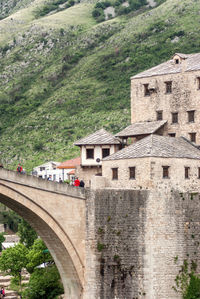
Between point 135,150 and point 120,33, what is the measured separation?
97257 millimetres

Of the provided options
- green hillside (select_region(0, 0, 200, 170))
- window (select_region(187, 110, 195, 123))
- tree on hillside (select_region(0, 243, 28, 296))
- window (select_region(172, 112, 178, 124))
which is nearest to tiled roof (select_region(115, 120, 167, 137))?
window (select_region(172, 112, 178, 124))

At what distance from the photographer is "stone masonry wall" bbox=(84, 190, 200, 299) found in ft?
167

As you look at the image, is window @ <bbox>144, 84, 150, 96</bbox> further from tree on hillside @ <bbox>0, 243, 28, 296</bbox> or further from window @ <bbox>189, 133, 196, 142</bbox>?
tree on hillside @ <bbox>0, 243, 28, 296</bbox>

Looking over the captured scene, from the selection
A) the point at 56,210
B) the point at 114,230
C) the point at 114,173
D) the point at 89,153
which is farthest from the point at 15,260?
the point at 114,230

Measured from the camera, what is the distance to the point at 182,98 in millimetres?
59125

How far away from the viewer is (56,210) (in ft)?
171

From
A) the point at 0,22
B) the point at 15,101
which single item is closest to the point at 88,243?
the point at 15,101

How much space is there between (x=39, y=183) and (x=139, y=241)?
7478mm

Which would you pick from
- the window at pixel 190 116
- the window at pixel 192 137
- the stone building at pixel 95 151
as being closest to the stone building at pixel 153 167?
the window at pixel 192 137

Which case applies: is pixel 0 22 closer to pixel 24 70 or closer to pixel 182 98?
pixel 24 70

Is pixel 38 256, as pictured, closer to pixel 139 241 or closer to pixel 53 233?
pixel 53 233

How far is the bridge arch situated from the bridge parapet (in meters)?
0.41

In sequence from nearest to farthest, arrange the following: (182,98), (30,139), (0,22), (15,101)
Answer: (182,98)
(30,139)
(15,101)
(0,22)

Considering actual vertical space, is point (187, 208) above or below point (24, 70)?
below
